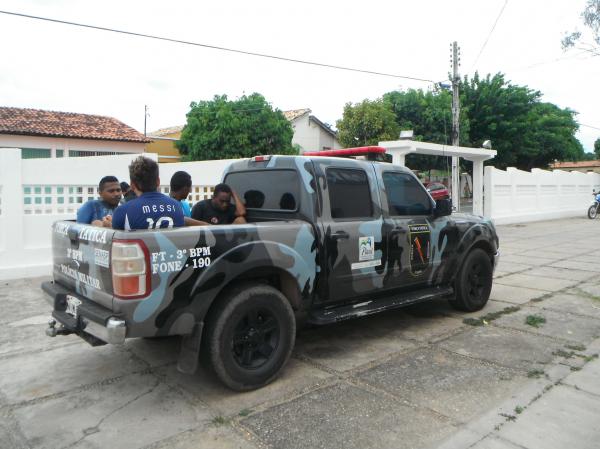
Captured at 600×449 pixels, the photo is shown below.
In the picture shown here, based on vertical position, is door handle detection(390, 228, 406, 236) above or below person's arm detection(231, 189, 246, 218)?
below

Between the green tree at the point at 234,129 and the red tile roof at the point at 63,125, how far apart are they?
11.3 ft

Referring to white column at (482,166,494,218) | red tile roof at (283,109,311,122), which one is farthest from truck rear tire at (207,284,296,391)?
red tile roof at (283,109,311,122)

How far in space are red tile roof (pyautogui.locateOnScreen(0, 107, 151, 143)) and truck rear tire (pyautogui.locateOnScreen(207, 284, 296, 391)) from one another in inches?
980

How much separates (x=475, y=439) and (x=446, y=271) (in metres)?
2.56

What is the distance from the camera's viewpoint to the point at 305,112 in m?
37.9

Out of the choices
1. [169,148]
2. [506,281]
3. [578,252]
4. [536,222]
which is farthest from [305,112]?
[506,281]

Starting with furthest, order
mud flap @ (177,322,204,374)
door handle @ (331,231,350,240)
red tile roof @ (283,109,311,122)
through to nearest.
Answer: red tile roof @ (283,109,311,122) < door handle @ (331,231,350,240) < mud flap @ (177,322,204,374)

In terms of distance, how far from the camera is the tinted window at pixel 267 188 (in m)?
4.25

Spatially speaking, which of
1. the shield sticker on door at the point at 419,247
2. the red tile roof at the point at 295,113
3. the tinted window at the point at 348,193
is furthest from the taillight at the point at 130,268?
the red tile roof at the point at 295,113

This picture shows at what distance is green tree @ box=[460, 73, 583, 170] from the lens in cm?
2814

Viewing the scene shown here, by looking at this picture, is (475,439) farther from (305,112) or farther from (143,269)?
(305,112)

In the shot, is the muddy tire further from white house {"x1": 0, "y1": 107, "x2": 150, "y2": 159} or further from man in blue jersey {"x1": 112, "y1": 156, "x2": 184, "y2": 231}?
white house {"x1": 0, "y1": 107, "x2": 150, "y2": 159}

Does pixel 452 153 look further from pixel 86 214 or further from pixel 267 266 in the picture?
pixel 267 266

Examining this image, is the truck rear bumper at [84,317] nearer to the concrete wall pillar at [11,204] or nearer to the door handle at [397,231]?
the door handle at [397,231]
